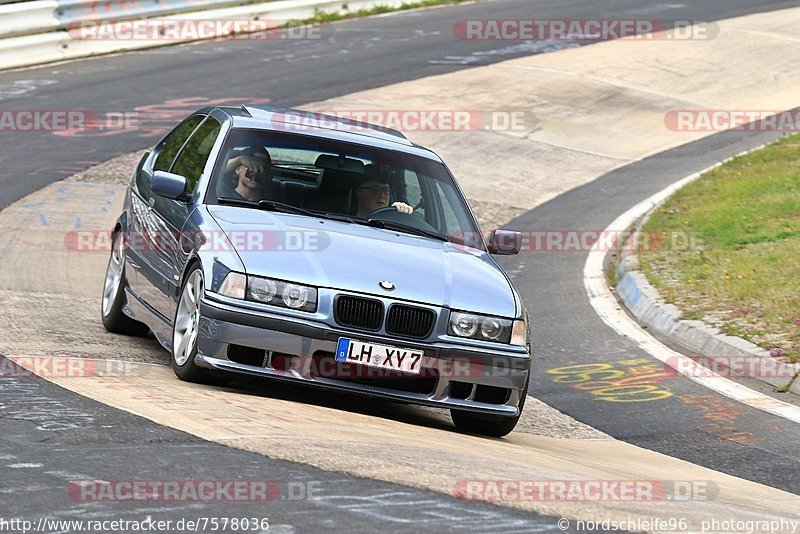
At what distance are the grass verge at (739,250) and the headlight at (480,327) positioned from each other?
3218 mm

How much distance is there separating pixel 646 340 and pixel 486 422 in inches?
147

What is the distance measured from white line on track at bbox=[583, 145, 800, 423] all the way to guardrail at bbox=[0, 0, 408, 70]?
1017 cm

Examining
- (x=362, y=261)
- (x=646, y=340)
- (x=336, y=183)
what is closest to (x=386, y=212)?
(x=336, y=183)

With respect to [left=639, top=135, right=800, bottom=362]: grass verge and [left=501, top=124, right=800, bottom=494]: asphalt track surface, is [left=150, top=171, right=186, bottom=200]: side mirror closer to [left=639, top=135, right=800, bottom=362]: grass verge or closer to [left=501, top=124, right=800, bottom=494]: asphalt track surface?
[left=501, top=124, right=800, bottom=494]: asphalt track surface

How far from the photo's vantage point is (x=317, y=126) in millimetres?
8852

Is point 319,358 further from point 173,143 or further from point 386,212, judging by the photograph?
point 173,143

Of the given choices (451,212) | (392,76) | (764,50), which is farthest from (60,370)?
(764,50)

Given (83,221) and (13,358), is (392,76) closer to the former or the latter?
(83,221)

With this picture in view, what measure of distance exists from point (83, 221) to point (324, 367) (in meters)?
7.08

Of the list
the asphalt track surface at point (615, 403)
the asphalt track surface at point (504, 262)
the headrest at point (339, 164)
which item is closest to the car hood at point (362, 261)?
the headrest at point (339, 164)

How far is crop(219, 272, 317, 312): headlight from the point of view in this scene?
7102 mm


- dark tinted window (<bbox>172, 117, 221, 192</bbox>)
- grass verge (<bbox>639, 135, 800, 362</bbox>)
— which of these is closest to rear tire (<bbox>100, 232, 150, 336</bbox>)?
dark tinted window (<bbox>172, 117, 221, 192</bbox>)

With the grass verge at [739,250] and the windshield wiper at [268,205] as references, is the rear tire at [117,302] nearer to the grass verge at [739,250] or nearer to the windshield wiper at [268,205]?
the windshield wiper at [268,205]

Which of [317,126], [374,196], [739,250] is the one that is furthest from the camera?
[739,250]
